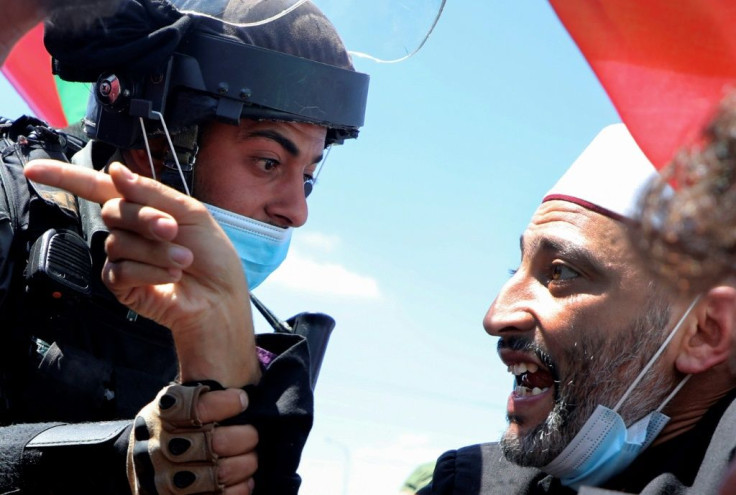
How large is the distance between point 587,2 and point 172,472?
6.29 feet

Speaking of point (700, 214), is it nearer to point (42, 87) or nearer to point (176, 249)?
point (176, 249)

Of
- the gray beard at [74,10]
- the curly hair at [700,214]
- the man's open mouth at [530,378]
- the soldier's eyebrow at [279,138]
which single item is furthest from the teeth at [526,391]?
the curly hair at [700,214]

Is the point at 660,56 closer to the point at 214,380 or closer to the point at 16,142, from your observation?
the point at 214,380

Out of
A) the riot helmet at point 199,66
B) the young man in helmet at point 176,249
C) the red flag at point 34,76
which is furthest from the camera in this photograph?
the red flag at point 34,76

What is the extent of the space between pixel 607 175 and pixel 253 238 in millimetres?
1330

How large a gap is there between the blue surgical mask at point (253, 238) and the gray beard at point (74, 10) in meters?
1.45

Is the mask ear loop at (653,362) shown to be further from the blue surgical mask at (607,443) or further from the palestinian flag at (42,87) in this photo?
A: the palestinian flag at (42,87)

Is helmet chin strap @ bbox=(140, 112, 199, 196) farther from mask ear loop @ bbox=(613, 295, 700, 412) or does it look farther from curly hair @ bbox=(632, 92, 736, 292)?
curly hair @ bbox=(632, 92, 736, 292)

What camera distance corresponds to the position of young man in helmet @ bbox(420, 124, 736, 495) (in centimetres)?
316

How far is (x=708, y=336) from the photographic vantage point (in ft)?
10.5

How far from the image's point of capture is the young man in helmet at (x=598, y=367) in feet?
10.4

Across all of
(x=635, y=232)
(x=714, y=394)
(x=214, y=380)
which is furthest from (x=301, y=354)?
(x=635, y=232)

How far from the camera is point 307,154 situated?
Answer: 4234mm

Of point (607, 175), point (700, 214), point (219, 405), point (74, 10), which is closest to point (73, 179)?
point (74, 10)
